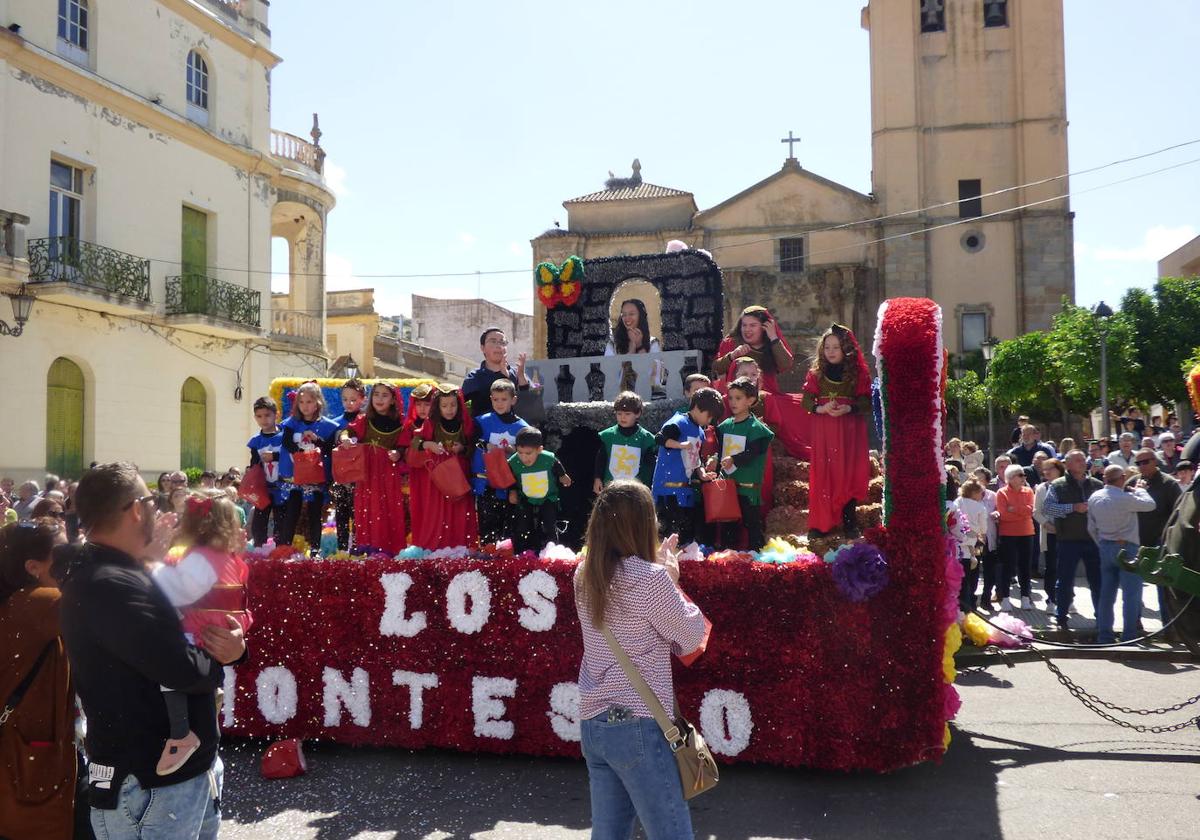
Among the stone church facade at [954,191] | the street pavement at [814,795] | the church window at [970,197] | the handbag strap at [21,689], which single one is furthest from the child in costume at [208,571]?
the church window at [970,197]

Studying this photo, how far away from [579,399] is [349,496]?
3.37 meters

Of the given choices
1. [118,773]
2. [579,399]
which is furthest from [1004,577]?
[118,773]

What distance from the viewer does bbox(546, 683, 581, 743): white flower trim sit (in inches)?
239

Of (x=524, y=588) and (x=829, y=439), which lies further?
(x=829, y=439)

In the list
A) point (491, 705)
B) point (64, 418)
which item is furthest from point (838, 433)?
point (64, 418)

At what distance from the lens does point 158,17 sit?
21203mm

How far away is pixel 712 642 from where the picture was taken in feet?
19.1

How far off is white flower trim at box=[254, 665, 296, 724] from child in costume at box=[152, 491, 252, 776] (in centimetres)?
285

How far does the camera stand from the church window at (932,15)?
3747 centimetres

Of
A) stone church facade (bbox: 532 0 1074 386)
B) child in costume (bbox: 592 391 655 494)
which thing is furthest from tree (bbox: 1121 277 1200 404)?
child in costume (bbox: 592 391 655 494)

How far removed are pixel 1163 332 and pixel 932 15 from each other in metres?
16.8

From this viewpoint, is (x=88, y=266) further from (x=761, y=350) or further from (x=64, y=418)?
(x=761, y=350)

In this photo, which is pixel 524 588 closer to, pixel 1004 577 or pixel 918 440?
pixel 918 440

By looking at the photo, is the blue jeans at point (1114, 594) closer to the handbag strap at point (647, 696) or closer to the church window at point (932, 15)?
the handbag strap at point (647, 696)
